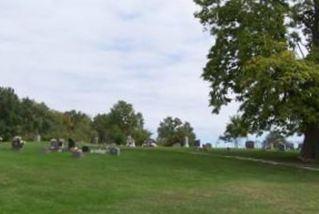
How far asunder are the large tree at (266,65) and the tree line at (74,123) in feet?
133

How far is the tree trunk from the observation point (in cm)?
4031

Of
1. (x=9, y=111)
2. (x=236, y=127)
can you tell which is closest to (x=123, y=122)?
(x=9, y=111)

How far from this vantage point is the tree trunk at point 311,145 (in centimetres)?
4031

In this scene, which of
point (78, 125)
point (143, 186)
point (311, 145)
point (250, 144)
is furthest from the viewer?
point (78, 125)

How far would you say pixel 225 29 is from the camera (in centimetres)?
4100

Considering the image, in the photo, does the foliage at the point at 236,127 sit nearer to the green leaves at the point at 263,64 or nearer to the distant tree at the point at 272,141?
the green leaves at the point at 263,64

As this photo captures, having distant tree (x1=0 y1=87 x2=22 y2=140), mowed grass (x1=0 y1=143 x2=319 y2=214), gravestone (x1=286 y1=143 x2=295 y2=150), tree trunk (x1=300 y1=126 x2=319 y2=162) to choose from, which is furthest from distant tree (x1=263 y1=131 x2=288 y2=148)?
distant tree (x1=0 y1=87 x2=22 y2=140)

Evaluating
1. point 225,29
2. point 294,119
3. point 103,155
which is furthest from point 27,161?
point 225,29

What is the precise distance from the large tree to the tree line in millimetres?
40410

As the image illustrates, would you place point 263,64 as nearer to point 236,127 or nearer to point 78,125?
point 236,127

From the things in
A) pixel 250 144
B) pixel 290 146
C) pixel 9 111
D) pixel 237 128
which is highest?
pixel 9 111

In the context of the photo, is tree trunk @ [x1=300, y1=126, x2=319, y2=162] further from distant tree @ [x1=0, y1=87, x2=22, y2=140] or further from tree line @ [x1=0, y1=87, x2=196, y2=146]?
distant tree @ [x1=0, y1=87, x2=22, y2=140]

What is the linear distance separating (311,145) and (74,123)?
6817cm

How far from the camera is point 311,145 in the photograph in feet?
134
